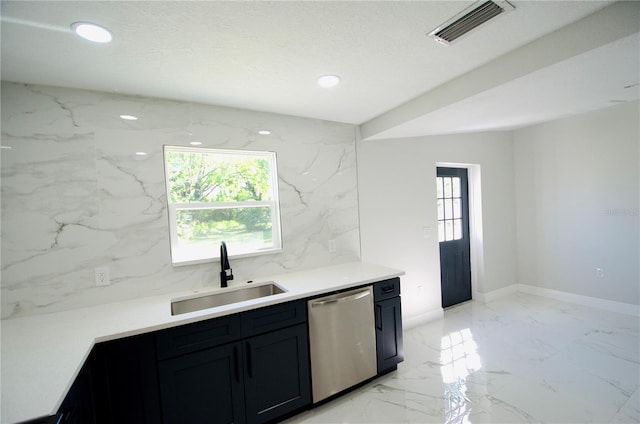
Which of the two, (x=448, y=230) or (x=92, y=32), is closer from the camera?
(x=92, y=32)

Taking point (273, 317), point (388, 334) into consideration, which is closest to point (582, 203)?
point (388, 334)

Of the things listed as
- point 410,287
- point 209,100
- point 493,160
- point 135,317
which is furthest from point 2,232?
point 493,160

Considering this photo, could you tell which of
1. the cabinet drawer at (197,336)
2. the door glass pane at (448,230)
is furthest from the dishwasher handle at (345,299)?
the door glass pane at (448,230)

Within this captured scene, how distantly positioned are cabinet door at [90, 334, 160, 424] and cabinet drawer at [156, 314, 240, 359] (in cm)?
6

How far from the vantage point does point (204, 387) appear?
165cm

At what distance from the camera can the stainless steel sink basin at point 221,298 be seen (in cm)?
206

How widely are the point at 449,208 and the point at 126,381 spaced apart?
395 cm

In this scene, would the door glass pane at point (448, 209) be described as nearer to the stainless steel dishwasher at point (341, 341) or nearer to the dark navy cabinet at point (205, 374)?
→ the stainless steel dishwasher at point (341, 341)

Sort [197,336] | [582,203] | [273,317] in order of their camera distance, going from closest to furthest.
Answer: [197,336] < [273,317] < [582,203]

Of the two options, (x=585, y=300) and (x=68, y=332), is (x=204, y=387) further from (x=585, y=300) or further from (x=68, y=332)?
(x=585, y=300)

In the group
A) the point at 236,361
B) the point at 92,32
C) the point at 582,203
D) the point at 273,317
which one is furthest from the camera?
the point at 582,203

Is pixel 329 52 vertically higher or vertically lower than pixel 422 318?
higher

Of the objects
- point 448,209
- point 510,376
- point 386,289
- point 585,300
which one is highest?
point 448,209

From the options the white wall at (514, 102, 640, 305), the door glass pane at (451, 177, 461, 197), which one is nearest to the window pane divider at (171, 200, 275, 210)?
the door glass pane at (451, 177, 461, 197)
